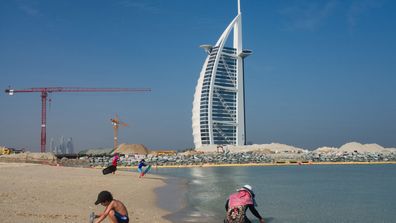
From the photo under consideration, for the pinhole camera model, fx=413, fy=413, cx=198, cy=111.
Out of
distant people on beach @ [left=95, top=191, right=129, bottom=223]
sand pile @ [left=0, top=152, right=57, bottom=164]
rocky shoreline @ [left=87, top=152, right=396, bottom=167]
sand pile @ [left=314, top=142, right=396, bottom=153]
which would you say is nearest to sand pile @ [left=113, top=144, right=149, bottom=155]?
rocky shoreline @ [left=87, top=152, right=396, bottom=167]

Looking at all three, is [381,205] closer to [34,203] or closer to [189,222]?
[189,222]

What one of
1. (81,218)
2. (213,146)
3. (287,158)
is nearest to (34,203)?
(81,218)

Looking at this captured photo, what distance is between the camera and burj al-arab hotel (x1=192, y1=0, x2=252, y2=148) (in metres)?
122

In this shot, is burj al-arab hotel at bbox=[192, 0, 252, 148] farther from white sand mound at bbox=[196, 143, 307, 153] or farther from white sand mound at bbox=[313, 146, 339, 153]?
white sand mound at bbox=[313, 146, 339, 153]

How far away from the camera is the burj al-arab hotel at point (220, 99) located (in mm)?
122062

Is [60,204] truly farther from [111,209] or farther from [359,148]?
[359,148]

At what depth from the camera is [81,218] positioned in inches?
445

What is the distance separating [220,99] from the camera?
4941 inches

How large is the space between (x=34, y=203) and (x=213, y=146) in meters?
105

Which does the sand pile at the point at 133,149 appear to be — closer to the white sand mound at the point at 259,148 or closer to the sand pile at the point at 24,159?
the white sand mound at the point at 259,148

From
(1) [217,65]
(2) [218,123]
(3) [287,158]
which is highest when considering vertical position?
(1) [217,65]

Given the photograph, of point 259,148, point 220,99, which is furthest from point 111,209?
point 220,99

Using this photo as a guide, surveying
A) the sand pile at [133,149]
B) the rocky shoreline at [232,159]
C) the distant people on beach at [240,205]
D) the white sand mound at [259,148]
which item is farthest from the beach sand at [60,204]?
the sand pile at [133,149]

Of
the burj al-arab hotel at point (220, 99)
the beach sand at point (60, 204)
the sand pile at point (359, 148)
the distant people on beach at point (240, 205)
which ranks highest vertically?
the burj al-arab hotel at point (220, 99)
